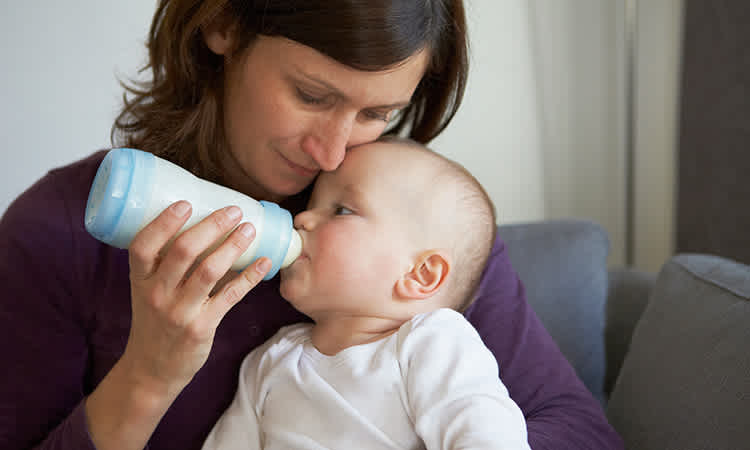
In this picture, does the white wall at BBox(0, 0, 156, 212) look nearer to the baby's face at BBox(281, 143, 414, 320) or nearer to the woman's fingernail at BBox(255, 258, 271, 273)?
the baby's face at BBox(281, 143, 414, 320)

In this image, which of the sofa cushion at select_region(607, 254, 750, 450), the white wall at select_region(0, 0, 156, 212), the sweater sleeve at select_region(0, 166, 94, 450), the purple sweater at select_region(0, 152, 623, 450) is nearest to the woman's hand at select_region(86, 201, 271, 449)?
the purple sweater at select_region(0, 152, 623, 450)

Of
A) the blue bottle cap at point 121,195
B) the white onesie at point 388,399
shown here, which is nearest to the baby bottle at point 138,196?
the blue bottle cap at point 121,195

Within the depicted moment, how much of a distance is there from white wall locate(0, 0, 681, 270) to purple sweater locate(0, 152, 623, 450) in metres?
0.76

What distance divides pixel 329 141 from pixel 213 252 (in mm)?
339

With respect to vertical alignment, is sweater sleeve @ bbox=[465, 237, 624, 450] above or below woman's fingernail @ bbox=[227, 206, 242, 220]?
below

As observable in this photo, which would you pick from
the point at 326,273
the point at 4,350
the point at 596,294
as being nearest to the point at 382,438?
the point at 326,273

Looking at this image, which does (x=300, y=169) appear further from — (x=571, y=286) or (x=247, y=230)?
(x=571, y=286)

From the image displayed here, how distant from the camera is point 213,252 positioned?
0.79 meters

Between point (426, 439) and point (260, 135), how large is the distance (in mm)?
578

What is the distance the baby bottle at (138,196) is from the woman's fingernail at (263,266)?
0.04m

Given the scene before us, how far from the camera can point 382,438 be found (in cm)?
94

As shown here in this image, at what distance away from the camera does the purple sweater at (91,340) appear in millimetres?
1058

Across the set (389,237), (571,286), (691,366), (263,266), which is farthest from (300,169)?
(571,286)

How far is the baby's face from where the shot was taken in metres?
1.02
